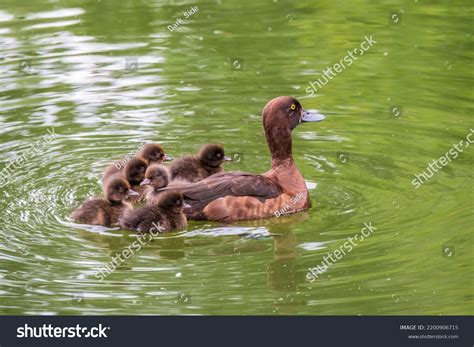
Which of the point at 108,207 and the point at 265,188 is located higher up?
the point at 265,188

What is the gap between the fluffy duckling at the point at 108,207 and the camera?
10891 millimetres

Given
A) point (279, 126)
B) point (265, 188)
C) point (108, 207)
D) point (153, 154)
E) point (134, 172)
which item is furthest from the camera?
point (153, 154)

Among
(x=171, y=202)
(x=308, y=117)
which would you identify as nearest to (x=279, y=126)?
(x=308, y=117)

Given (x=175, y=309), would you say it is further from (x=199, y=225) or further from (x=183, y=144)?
(x=183, y=144)

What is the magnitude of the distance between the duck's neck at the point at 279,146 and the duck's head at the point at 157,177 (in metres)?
1.00

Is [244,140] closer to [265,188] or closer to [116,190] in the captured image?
[265,188]

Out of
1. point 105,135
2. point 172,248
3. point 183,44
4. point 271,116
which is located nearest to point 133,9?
point 183,44

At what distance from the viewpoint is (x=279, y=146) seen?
1161cm

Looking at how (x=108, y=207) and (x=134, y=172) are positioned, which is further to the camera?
(x=134, y=172)

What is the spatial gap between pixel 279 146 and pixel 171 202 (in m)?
1.35

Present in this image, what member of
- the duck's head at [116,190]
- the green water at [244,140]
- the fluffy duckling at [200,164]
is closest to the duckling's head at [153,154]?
the fluffy duckling at [200,164]

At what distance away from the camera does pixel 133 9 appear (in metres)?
17.9

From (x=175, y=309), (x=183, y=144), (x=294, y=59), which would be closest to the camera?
(x=175, y=309)

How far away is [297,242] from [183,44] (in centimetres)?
614
